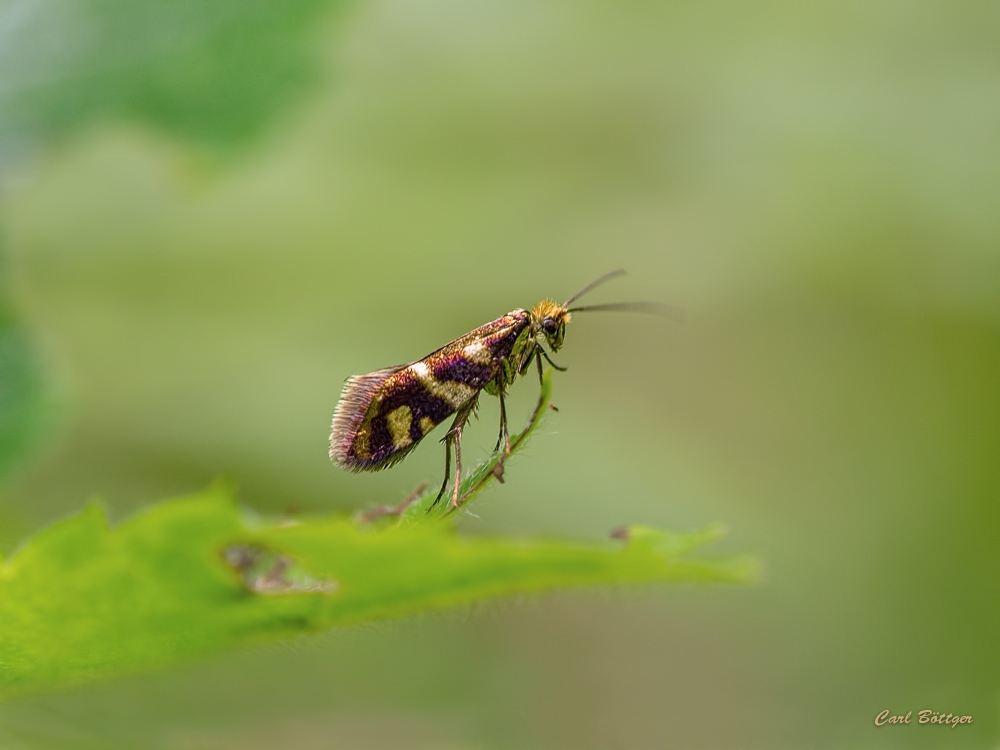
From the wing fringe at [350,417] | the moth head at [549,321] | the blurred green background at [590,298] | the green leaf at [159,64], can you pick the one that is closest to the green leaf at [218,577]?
the blurred green background at [590,298]

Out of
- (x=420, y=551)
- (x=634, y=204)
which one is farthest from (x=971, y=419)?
(x=420, y=551)

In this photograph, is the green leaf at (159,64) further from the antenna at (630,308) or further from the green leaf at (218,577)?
the green leaf at (218,577)

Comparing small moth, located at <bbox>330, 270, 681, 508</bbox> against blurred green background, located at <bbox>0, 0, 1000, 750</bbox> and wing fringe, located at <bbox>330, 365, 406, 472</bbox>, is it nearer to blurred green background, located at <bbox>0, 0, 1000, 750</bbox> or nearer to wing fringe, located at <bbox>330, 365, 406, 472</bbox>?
wing fringe, located at <bbox>330, 365, 406, 472</bbox>

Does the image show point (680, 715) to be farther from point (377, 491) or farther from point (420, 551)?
point (420, 551)

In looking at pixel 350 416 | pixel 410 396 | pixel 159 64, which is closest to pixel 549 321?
pixel 410 396

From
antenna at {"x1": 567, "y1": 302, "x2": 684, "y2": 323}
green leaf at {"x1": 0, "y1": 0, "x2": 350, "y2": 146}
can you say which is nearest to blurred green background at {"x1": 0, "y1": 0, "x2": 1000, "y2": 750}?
green leaf at {"x1": 0, "y1": 0, "x2": 350, "y2": 146}

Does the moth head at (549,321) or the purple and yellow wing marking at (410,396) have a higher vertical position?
the moth head at (549,321)

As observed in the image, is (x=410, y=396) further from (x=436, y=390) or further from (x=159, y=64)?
(x=159, y=64)
